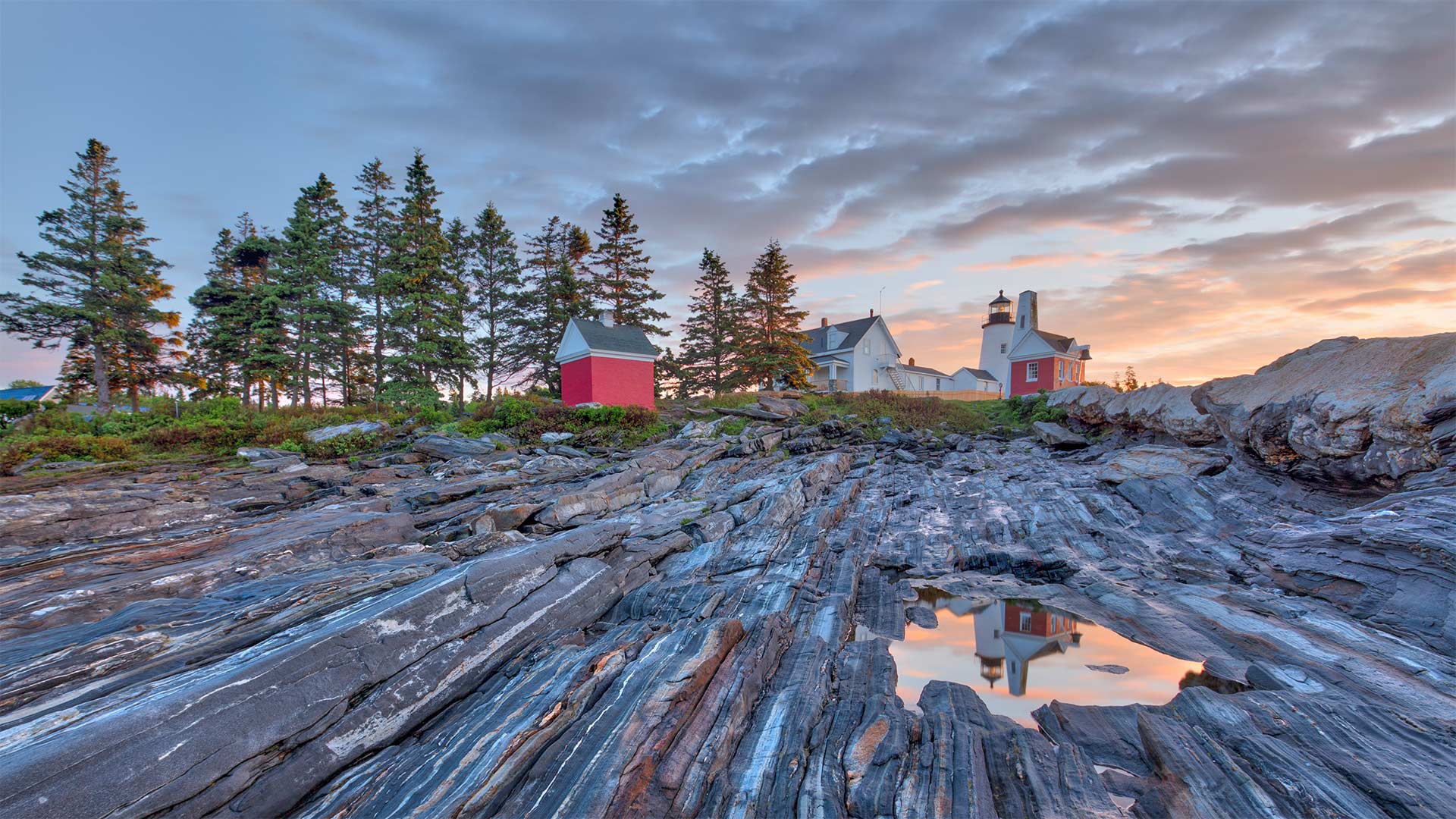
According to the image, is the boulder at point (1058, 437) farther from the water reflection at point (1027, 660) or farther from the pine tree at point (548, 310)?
the pine tree at point (548, 310)

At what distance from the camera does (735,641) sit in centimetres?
589

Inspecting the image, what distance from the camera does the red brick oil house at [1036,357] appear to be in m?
40.5

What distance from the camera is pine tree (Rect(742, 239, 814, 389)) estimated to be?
36.8 m

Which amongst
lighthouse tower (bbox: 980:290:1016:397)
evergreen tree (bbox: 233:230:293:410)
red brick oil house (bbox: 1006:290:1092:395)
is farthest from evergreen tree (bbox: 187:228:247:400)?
lighthouse tower (bbox: 980:290:1016:397)

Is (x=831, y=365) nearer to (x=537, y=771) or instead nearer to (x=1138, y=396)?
(x=1138, y=396)

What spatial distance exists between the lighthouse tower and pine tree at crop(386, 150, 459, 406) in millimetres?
47823

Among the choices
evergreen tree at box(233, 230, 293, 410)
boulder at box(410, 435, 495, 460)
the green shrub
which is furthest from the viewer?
evergreen tree at box(233, 230, 293, 410)

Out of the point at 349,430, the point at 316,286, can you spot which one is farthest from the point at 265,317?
the point at 349,430

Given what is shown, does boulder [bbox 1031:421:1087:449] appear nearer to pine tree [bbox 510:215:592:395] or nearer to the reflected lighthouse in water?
the reflected lighthouse in water

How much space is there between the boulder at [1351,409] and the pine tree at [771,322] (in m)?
26.7

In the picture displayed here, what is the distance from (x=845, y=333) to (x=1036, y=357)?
14811mm

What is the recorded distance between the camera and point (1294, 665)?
559 cm

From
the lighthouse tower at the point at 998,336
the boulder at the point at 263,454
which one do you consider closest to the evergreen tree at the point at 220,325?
the boulder at the point at 263,454

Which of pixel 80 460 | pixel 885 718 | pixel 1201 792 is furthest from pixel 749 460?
pixel 80 460
